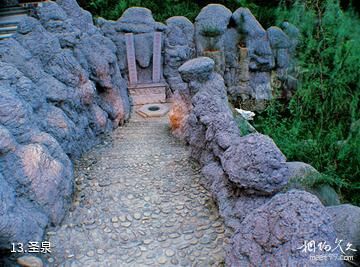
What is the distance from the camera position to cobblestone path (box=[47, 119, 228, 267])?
3648 mm

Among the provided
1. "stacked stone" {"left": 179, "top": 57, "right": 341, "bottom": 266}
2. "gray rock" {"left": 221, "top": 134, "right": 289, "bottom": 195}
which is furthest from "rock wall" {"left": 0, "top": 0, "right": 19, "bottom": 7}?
"gray rock" {"left": 221, "top": 134, "right": 289, "bottom": 195}

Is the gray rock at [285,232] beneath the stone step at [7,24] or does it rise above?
beneath

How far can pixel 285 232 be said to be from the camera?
2619 mm

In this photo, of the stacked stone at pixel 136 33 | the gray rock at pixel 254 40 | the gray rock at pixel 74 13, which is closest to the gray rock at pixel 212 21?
the gray rock at pixel 254 40

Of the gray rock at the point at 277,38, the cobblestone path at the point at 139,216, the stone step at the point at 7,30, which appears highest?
the stone step at the point at 7,30

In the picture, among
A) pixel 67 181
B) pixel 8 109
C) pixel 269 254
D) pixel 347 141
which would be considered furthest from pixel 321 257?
pixel 8 109

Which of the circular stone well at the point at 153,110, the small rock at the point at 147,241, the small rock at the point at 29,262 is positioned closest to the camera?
the small rock at the point at 29,262

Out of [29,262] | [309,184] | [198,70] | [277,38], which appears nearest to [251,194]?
[309,184]

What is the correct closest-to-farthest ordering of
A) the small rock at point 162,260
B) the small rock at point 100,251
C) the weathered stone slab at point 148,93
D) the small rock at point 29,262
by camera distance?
1. the small rock at point 29,262
2. the small rock at point 162,260
3. the small rock at point 100,251
4. the weathered stone slab at point 148,93

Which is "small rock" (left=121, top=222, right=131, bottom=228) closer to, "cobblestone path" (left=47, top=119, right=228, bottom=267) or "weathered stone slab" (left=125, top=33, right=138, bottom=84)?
"cobblestone path" (left=47, top=119, right=228, bottom=267)

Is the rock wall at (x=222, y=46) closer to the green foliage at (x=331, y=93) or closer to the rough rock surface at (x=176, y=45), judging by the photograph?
the rough rock surface at (x=176, y=45)

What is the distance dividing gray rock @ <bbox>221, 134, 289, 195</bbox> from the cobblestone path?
757 mm

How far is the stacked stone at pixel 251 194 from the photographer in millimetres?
2574

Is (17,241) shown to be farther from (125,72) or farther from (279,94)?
(279,94)
